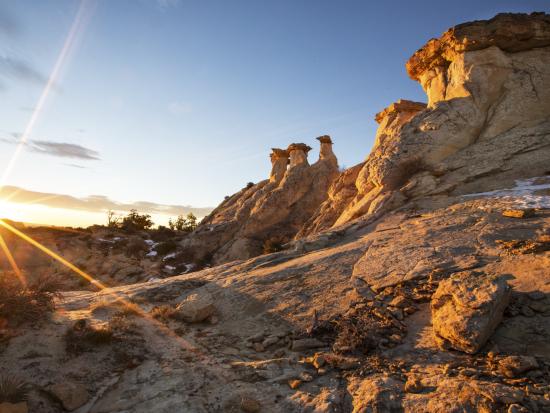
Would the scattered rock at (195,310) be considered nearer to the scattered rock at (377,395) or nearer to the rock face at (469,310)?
the scattered rock at (377,395)

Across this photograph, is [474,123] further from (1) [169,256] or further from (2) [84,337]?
(1) [169,256]

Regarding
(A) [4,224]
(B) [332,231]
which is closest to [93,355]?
(B) [332,231]

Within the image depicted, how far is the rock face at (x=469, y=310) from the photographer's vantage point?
6062 mm

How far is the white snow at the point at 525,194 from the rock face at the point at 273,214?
22.1 m

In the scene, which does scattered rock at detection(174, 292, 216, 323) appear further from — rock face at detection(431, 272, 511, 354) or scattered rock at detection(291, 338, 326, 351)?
rock face at detection(431, 272, 511, 354)

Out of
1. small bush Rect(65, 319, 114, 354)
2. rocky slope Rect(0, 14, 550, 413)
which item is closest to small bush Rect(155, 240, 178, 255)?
rocky slope Rect(0, 14, 550, 413)

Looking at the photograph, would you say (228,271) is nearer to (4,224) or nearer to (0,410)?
(0,410)

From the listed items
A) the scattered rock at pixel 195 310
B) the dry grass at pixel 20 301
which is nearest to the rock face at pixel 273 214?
the scattered rock at pixel 195 310

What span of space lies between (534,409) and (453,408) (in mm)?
1033

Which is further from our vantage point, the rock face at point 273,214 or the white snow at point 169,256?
the rock face at point 273,214

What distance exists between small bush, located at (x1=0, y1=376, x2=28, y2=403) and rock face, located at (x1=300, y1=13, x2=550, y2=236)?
14.0 meters

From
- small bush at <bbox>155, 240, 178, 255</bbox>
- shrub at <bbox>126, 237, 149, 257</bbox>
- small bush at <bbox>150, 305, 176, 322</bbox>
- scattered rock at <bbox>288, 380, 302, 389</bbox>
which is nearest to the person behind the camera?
scattered rock at <bbox>288, 380, 302, 389</bbox>

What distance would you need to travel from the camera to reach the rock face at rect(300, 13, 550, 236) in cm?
1593

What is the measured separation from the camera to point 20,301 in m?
7.83
